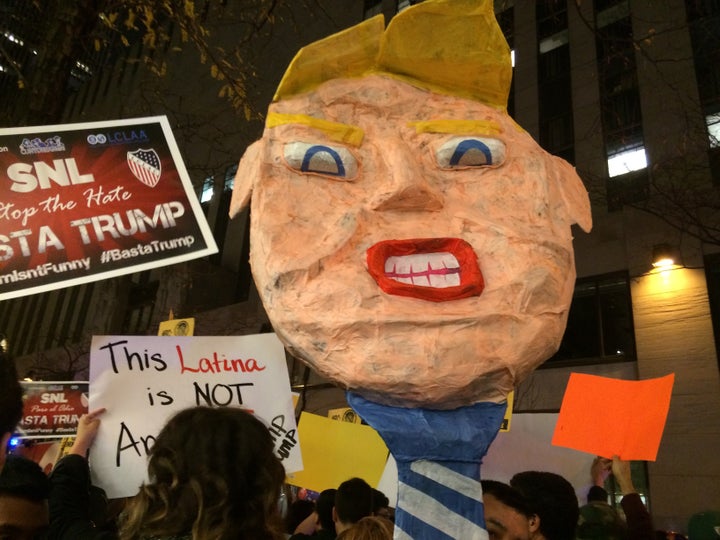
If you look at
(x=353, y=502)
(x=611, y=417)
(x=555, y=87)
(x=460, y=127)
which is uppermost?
(x=555, y=87)

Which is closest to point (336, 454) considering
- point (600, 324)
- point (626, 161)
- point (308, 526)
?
point (308, 526)

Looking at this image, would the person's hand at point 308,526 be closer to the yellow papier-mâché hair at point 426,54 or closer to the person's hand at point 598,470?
the person's hand at point 598,470

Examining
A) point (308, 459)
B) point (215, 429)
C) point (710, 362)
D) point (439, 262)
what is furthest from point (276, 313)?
point (710, 362)

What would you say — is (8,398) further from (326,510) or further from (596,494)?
(596,494)

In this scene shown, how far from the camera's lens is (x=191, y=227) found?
2699 mm

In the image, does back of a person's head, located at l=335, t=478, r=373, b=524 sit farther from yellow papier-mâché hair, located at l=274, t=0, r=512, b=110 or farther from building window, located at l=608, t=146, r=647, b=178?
building window, located at l=608, t=146, r=647, b=178

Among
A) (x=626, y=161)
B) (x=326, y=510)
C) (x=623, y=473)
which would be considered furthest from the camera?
(x=626, y=161)

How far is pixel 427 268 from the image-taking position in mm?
1686

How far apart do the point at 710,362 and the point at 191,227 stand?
7686mm

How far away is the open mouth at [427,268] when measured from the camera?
1.62 meters

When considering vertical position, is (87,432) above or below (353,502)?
above

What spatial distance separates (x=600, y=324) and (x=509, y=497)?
25.1 ft

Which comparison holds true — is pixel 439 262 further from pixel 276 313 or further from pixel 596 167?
pixel 596 167

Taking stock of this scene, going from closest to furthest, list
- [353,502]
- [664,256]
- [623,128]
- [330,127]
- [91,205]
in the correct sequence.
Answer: [330,127] → [91,205] → [353,502] → [664,256] → [623,128]
